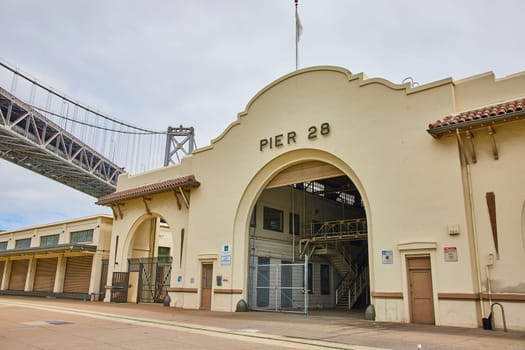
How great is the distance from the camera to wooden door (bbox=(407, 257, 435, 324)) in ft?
45.0

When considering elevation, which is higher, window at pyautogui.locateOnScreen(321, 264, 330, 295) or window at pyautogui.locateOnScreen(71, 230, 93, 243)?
window at pyautogui.locateOnScreen(71, 230, 93, 243)

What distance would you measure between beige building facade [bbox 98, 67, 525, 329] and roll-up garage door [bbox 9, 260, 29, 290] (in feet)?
47.2

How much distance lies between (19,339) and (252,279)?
39.2 feet

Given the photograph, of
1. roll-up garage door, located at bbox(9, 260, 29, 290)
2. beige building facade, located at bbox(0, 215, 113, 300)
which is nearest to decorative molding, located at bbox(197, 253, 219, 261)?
beige building facade, located at bbox(0, 215, 113, 300)

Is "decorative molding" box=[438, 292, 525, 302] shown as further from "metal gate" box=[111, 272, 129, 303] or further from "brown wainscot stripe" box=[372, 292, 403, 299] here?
"metal gate" box=[111, 272, 129, 303]

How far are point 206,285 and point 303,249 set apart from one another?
6622mm

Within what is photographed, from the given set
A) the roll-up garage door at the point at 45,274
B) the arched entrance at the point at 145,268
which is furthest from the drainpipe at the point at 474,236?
the roll-up garage door at the point at 45,274

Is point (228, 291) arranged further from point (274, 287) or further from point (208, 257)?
point (274, 287)

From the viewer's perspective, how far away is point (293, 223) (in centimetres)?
2512

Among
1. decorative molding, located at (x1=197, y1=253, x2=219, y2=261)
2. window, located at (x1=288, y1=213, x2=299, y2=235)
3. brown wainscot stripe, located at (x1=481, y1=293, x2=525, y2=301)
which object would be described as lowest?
brown wainscot stripe, located at (x1=481, y1=293, x2=525, y2=301)

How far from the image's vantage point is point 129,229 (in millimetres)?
25531

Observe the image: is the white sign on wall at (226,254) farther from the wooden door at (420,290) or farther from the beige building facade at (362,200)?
the wooden door at (420,290)

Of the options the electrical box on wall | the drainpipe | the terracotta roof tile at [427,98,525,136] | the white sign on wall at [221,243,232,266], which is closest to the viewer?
the terracotta roof tile at [427,98,525,136]

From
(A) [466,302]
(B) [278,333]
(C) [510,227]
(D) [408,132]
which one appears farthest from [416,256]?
(B) [278,333]
